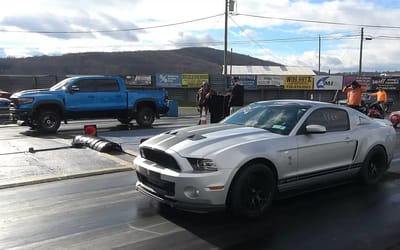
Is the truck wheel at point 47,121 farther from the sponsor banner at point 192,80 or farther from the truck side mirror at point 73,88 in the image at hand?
the sponsor banner at point 192,80

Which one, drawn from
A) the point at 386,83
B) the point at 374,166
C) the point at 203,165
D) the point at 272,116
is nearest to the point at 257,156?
the point at 203,165

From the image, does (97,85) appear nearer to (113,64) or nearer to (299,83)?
(299,83)

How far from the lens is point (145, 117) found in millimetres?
17422

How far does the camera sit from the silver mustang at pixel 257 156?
17.9 feet

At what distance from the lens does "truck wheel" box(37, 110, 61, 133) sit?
14.9m

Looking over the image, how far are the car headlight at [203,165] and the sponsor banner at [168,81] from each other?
36.9 metres

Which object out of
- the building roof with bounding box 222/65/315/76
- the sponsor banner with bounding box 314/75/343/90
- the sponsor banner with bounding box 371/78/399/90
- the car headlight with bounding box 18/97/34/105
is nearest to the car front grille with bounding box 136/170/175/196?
the car headlight with bounding box 18/97/34/105

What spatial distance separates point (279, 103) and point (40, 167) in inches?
197

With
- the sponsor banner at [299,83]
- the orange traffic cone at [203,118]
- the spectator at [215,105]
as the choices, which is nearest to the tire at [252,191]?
the spectator at [215,105]

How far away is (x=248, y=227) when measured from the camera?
5.50 m

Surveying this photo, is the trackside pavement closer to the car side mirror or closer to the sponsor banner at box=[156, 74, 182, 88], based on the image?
the car side mirror

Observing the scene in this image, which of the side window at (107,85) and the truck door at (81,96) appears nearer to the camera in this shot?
the truck door at (81,96)

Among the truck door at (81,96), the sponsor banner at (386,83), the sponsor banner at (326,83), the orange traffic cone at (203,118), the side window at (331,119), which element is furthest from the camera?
the sponsor banner at (326,83)

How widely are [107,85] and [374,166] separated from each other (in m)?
11.2
